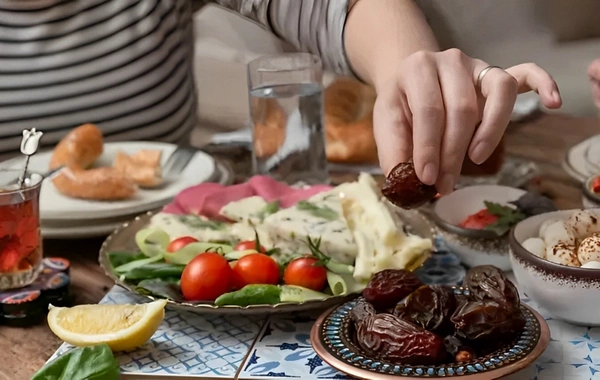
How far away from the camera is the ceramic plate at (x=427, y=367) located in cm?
71

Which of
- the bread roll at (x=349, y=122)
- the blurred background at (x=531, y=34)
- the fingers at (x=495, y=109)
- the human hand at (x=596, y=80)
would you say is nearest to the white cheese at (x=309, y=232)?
the fingers at (x=495, y=109)

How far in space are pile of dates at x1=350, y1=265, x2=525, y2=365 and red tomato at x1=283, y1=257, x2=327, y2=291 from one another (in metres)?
0.10

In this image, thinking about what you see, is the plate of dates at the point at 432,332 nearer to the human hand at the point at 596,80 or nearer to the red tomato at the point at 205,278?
the red tomato at the point at 205,278

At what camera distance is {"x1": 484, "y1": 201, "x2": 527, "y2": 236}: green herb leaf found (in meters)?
1.00

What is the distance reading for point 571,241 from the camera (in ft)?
2.93

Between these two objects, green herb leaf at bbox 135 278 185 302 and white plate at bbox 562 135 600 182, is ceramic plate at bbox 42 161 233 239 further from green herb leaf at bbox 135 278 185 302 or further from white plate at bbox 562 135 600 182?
white plate at bbox 562 135 600 182

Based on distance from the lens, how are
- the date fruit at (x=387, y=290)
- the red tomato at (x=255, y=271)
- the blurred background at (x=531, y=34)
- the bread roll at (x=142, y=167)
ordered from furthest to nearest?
the blurred background at (x=531, y=34) < the bread roll at (x=142, y=167) < the red tomato at (x=255, y=271) < the date fruit at (x=387, y=290)

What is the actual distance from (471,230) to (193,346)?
38 centimetres

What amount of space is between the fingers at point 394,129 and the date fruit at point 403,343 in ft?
0.80

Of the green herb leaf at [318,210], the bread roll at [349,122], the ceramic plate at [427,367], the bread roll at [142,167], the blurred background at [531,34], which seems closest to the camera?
the ceramic plate at [427,367]

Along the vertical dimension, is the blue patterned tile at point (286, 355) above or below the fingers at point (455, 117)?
below

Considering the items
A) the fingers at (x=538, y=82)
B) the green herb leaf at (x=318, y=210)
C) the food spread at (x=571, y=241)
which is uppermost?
the fingers at (x=538, y=82)

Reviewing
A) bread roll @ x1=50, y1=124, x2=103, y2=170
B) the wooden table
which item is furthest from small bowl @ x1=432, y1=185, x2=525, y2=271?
bread roll @ x1=50, y1=124, x2=103, y2=170

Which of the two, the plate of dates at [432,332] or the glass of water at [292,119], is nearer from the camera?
the plate of dates at [432,332]
